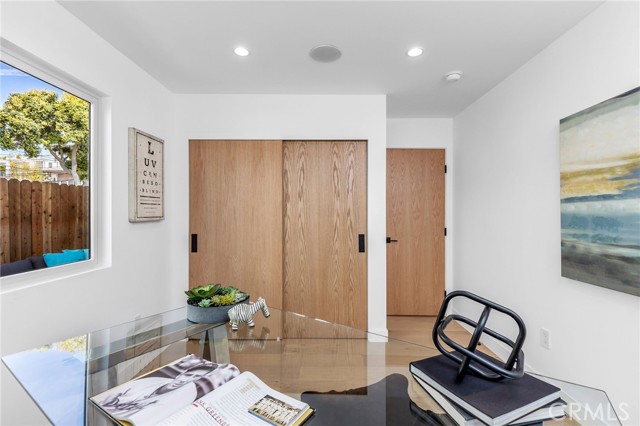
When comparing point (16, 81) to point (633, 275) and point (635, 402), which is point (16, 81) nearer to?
point (633, 275)

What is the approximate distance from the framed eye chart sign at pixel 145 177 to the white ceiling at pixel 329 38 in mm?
578

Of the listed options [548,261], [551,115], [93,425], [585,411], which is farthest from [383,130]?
[93,425]

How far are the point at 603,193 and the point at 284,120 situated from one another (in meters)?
2.42

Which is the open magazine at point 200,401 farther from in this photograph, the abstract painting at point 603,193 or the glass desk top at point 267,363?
the abstract painting at point 603,193

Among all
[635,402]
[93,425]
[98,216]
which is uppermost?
[98,216]

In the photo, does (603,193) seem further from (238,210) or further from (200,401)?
(238,210)

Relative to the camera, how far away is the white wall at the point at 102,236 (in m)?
1.43

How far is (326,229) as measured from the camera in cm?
302

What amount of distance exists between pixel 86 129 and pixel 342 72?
1859mm

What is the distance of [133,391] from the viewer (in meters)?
0.91

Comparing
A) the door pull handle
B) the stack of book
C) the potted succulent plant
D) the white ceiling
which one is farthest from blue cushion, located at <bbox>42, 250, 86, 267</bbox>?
the stack of book

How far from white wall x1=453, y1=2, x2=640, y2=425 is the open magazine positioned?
178cm

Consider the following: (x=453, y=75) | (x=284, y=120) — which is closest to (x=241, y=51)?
(x=284, y=120)

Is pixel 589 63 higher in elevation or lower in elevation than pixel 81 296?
higher
